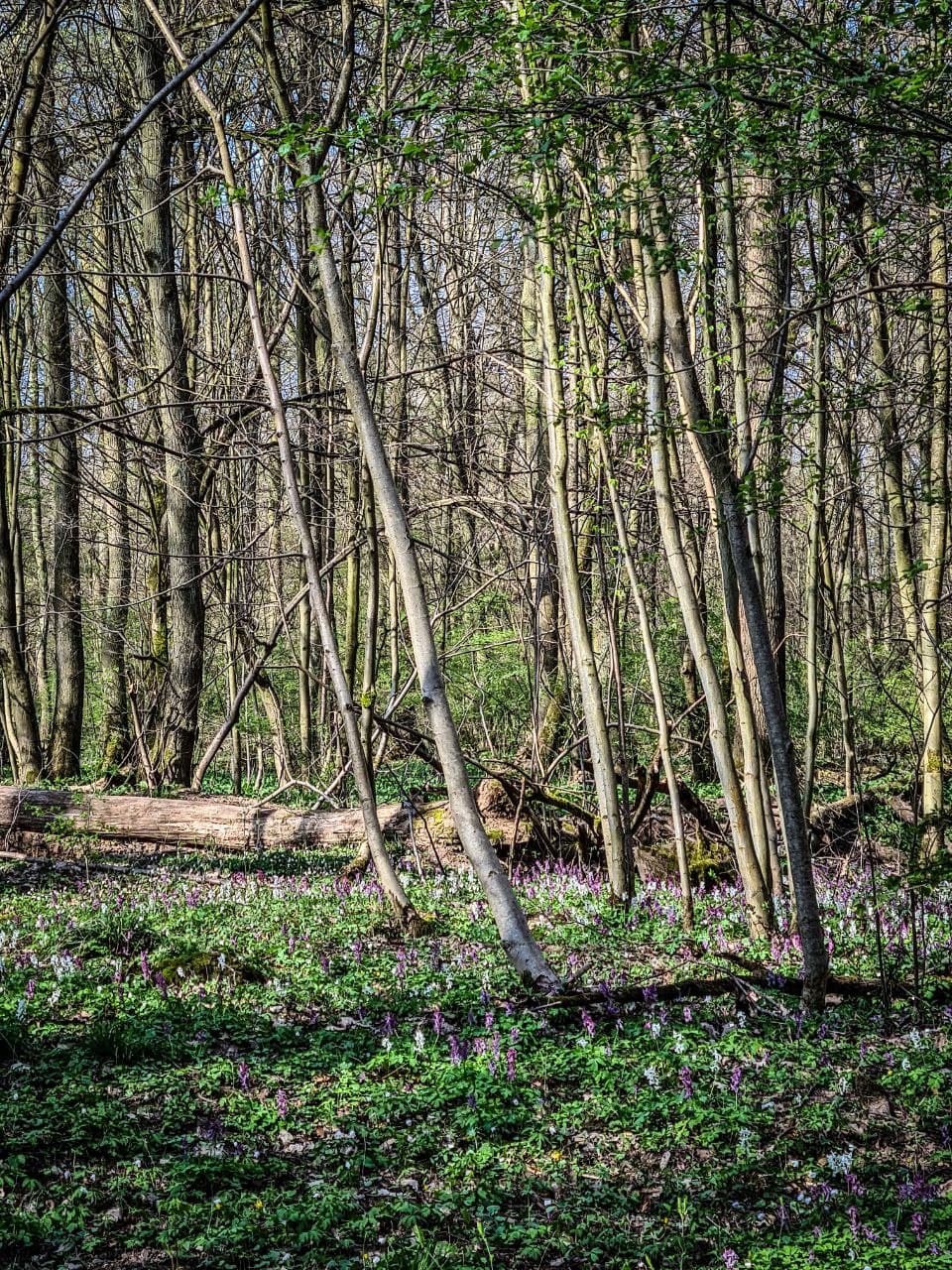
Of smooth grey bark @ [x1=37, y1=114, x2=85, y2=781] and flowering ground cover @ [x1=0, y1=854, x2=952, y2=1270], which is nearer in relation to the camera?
flowering ground cover @ [x1=0, y1=854, x2=952, y2=1270]

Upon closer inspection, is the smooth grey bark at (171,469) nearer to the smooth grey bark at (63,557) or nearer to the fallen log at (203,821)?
the smooth grey bark at (63,557)

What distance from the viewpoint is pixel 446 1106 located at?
420cm

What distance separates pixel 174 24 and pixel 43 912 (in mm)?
10969

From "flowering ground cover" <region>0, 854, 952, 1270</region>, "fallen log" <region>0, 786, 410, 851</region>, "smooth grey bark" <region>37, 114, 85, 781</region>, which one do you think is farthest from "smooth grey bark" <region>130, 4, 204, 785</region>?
"flowering ground cover" <region>0, 854, 952, 1270</region>

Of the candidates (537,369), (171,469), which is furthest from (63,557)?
(537,369)

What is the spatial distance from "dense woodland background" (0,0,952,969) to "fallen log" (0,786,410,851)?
608mm

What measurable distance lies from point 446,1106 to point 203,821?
653 centimetres

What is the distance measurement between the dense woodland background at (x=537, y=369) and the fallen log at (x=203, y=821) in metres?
0.61

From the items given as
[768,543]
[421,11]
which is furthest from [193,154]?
[421,11]

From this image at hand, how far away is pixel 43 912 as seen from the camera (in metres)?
6.75

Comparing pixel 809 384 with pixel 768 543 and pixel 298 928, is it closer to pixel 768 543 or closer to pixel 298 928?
pixel 768 543

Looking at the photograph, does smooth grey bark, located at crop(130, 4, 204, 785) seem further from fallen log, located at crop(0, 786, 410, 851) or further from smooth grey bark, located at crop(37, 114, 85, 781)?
fallen log, located at crop(0, 786, 410, 851)

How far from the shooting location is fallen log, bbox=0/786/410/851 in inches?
384

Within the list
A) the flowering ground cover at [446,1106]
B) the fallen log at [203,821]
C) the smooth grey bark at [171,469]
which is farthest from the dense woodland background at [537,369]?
the flowering ground cover at [446,1106]
